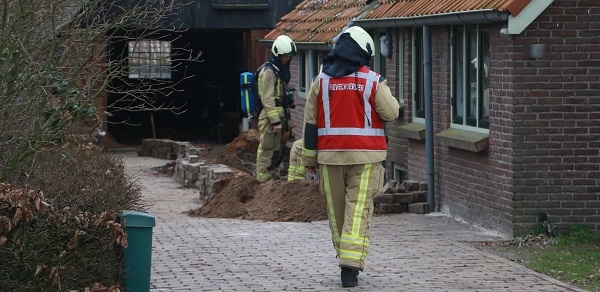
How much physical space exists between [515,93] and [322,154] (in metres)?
3.14

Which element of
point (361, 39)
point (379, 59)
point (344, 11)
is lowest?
point (379, 59)

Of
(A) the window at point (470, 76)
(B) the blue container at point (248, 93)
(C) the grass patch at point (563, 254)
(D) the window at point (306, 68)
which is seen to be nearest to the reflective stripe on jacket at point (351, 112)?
(C) the grass patch at point (563, 254)

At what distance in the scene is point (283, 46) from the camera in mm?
18516

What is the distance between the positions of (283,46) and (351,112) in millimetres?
7933

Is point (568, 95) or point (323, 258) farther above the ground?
point (568, 95)

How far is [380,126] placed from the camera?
10828 millimetres

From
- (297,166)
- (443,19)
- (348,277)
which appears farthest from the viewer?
(297,166)

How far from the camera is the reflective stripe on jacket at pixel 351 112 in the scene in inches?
420

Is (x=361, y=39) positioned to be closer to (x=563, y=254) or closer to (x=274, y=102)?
(x=563, y=254)

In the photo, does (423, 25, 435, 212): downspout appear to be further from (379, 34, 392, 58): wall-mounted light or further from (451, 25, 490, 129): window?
(379, 34, 392, 58): wall-mounted light

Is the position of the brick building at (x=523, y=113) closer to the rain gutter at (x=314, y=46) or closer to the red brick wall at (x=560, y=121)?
the red brick wall at (x=560, y=121)

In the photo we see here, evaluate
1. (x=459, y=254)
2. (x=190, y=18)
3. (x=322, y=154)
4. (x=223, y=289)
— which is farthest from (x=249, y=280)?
(x=190, y=18)

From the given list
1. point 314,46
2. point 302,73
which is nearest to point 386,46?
point 314,46

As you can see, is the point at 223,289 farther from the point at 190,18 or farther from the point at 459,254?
the point at 190,18
